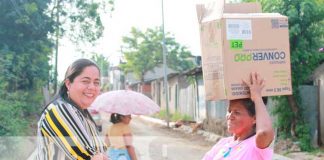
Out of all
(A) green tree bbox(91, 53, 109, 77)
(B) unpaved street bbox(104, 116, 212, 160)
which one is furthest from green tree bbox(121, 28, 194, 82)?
(B) unpaved street bbox(104, 116, 212, 160)

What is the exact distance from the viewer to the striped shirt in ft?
6.76

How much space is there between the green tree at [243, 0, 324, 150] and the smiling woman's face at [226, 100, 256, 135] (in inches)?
308

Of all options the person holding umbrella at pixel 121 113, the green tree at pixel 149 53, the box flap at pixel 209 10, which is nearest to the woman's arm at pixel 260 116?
the box flap at pixel 209 10

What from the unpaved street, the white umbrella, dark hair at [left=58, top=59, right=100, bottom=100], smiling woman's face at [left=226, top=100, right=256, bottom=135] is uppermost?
dark hair at [left=58, top=59, right=100, bottom=100]

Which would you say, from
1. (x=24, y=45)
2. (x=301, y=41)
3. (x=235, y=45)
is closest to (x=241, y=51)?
(x=235, y=45)

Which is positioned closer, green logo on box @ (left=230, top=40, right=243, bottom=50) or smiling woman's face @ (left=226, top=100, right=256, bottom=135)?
green logo on box @ (left=230, top=40, right=243, bottom=50)

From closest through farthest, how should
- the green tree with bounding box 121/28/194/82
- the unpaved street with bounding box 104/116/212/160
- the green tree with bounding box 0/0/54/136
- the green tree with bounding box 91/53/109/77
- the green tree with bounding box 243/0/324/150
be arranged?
1. the green tree with bounding box 91/53/109/77
2. the green tree with bounding box 243/0/324/150
3. the unpaved street with bounding box 104/116/212/160
4. the green tree with bounding box 0/0/54/136
5. the green tree with bounding box 121/28/194/82

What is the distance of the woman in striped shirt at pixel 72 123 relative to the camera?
2064mm

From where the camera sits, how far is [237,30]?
2.24 meters

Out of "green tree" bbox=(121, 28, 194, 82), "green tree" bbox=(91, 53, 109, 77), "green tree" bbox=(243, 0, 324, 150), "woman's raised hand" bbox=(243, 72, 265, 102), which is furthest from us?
"green tree" bbox=(121, 28, 194, 82)

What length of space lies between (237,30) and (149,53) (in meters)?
36.4

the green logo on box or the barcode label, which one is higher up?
the barcode label

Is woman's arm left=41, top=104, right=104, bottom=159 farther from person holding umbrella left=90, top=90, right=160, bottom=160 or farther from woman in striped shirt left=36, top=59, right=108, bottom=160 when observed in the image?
person holding umbrella left=90, top=90, right=160, bottom=160

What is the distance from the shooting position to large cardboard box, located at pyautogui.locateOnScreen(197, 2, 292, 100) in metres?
2.24
